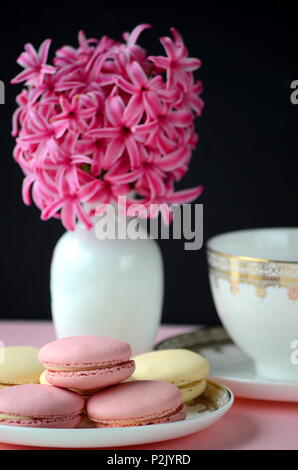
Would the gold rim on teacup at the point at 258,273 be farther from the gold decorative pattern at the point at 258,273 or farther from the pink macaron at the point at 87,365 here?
the pink macaron at the point at 87,365

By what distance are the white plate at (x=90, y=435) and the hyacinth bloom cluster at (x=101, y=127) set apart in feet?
1.04

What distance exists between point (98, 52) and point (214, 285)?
30 centimetres

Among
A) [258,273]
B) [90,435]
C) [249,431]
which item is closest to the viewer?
[90,435]

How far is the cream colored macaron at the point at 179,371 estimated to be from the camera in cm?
80

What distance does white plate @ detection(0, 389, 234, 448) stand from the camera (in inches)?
27.0

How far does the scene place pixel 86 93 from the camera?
0.94 metres

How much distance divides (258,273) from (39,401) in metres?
0.29

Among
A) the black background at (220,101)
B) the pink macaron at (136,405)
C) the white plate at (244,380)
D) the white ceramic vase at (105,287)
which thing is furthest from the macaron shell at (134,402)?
the black background at (220,101)

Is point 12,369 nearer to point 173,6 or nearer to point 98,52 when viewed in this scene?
point 98,52

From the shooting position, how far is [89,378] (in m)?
0.74

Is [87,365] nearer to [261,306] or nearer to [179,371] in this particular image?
[179,371]

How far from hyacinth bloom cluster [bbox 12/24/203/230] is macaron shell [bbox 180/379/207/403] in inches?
9.1

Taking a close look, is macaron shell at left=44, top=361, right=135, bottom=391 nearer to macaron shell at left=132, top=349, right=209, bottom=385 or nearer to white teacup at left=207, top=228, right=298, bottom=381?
macaron shell at left=132, top=349, right=209, bottom=385

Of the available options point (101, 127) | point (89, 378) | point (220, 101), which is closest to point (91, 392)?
point (89, 378)
